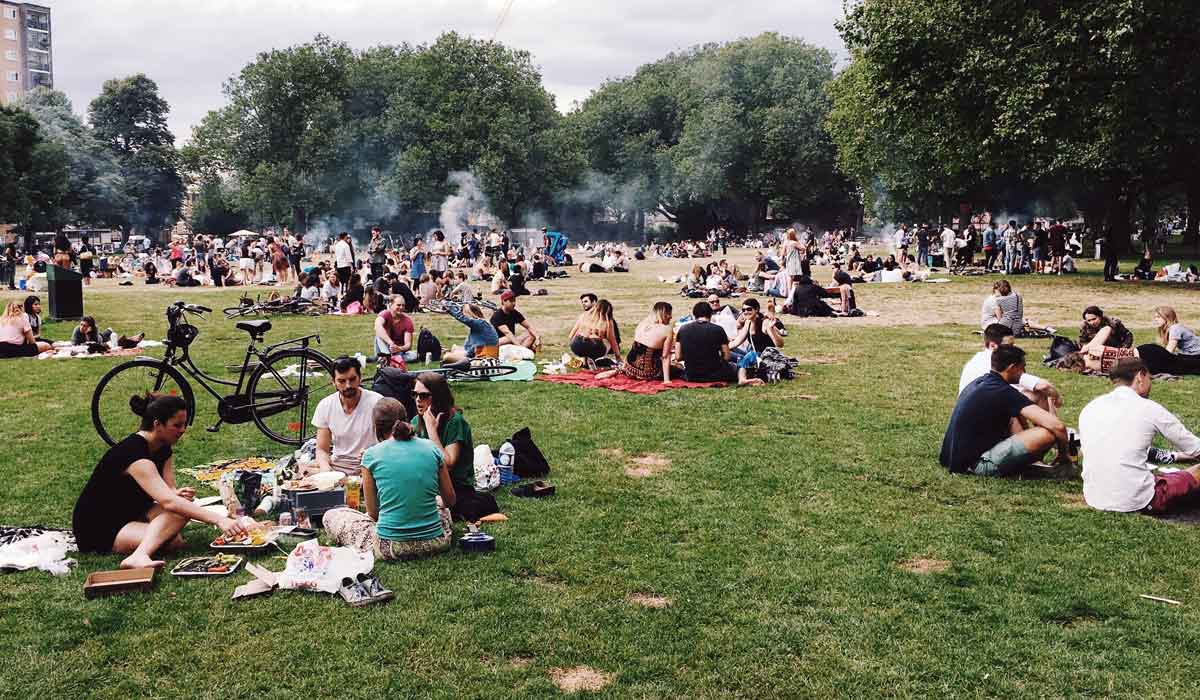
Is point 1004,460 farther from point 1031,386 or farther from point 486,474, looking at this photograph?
point 486,474

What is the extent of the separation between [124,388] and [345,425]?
2977 mm

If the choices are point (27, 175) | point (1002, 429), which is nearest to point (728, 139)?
point (27, 175)

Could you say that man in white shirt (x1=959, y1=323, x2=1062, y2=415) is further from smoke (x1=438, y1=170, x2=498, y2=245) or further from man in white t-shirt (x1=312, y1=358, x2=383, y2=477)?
smoke (x1=438, y1=170, x2=498, y2=245)

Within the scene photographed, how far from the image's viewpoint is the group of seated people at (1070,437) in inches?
296

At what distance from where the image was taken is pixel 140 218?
8462 centimetres

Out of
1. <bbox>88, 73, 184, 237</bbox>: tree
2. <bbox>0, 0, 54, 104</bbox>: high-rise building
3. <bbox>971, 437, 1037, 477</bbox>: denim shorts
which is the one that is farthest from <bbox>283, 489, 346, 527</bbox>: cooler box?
<bbox>0, 0, 54, 104</bbox>: high-rise building

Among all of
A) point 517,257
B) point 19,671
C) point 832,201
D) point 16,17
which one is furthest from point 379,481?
point 16,17

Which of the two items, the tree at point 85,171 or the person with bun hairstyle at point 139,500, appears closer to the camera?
the person with bun hairstyle at point 139,500

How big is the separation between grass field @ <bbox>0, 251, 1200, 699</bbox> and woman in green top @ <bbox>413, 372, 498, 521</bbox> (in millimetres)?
308

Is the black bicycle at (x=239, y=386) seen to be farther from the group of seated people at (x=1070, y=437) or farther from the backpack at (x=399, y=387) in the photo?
the group of seated people at (x=1070, y=437)

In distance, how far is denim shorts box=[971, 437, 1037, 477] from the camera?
851 cm

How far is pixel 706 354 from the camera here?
1348cm

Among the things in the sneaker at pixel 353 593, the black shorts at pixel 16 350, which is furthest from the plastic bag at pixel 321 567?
the black shorts at pixel 16 350

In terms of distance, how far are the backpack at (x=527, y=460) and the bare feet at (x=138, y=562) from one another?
3057 millimetres
